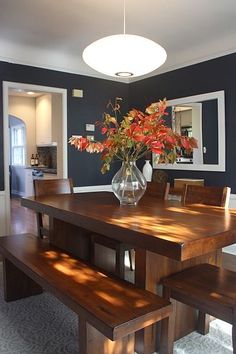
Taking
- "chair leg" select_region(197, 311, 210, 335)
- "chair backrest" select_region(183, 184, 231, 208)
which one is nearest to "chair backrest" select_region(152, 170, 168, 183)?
"chair backrest" select_region(183, 184, 231, 208)

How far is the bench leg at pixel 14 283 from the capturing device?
2584 mm

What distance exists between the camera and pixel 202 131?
13.5ft

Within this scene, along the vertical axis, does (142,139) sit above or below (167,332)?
above

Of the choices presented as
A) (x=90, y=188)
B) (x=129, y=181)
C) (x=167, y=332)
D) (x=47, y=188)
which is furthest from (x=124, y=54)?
(x=90, y=188)

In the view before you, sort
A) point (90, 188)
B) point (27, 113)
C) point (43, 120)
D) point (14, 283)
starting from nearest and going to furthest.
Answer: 1. point (14, 283)
2. point (90, 188)
3. point (43, 120)
4. point (27, 113)

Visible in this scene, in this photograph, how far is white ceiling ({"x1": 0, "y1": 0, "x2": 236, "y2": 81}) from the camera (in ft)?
9.50

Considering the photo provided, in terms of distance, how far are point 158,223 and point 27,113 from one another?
24.7 ft

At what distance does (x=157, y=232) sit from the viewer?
148 cm

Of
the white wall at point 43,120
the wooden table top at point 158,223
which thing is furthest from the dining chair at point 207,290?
the white wall at point 43,120

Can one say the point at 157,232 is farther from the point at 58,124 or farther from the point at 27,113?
the point at 27,113

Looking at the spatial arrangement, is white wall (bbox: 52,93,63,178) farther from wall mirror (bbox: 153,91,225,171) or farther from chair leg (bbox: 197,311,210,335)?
chair leg (bbox: 197,311,210,335)

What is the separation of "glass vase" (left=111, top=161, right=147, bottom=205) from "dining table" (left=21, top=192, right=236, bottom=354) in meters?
0.10

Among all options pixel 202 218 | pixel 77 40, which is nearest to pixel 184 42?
pixel 77 40

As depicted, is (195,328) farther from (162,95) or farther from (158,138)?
(162,95)
